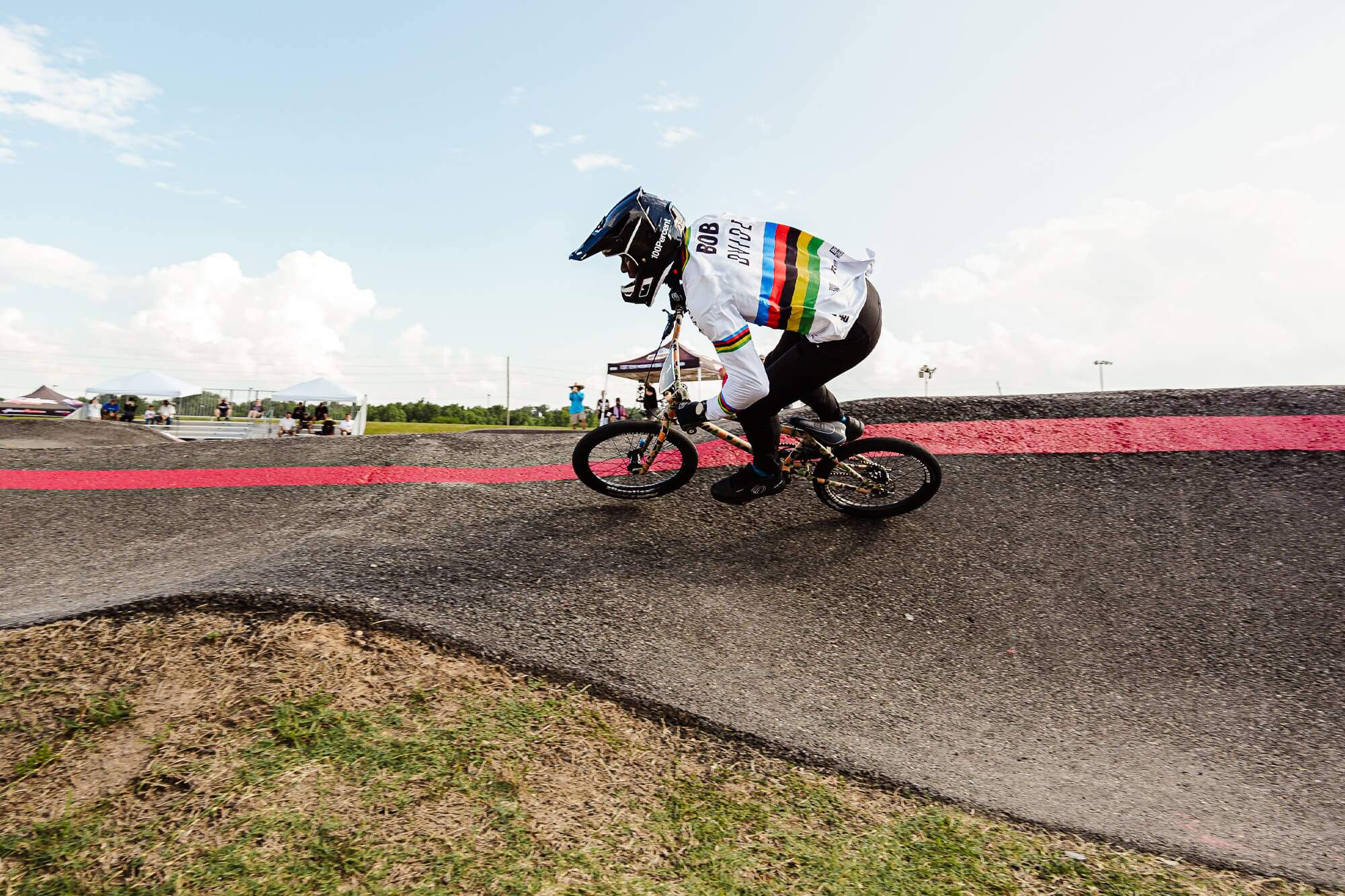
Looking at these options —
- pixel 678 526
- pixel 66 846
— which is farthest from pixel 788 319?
pixel 66 846

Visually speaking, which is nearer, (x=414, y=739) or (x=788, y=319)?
(x=414, y=739)

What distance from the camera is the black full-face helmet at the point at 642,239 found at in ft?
15.8

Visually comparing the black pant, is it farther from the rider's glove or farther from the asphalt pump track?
the asphalt pump track

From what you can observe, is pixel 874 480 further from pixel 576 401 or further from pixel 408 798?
pixel 576 401

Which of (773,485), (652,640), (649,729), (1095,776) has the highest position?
(773,485)

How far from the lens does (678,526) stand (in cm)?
Result: 534

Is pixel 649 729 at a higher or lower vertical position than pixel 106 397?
lower

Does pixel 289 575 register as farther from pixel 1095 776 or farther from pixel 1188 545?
pixel 1188 545

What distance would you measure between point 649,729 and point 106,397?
38388mm

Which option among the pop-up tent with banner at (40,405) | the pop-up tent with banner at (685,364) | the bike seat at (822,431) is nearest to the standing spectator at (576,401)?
the pop-up tent with banner at (685,364)

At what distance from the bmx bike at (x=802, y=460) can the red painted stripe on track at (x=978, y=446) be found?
0.87 m

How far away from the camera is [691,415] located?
16.9 feet

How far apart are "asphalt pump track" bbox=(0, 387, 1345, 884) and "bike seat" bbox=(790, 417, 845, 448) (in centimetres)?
73

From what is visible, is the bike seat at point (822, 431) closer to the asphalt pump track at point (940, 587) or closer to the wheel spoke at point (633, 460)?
the asphalt pump track at point (940, 587)
